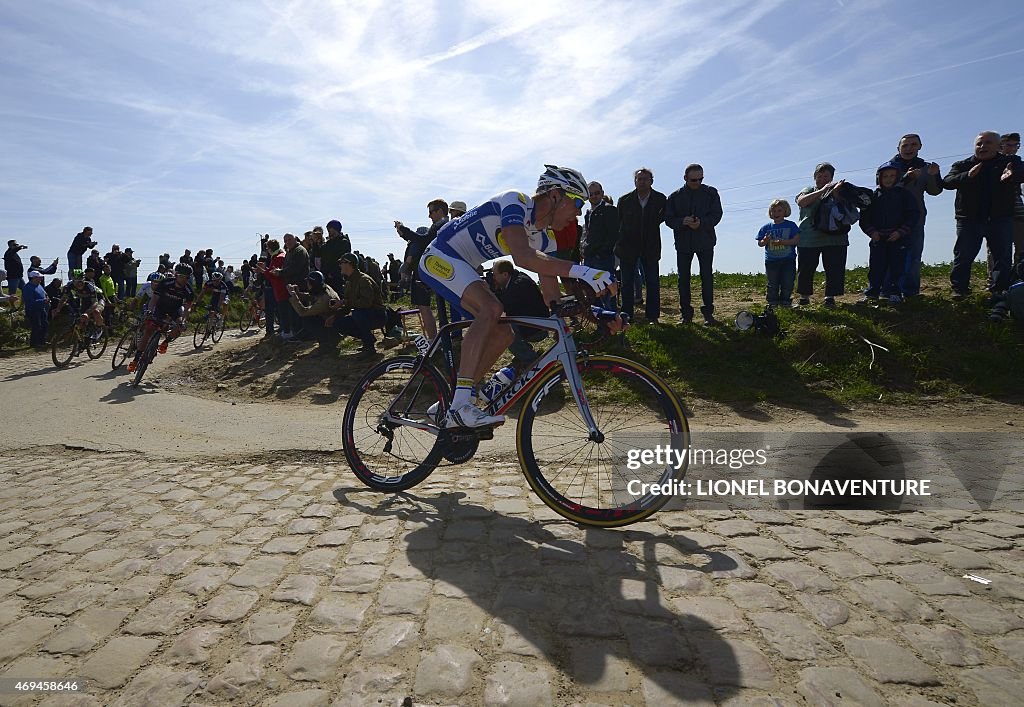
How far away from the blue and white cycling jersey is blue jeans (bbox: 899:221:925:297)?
7.88 m

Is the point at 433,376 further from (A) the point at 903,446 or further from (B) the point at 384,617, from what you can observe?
(A) the point at 903,446

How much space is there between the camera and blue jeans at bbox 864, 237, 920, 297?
9.46 metres

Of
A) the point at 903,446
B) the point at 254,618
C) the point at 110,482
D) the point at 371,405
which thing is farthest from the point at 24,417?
the point at 903,446

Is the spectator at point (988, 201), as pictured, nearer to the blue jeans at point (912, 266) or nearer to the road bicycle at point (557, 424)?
the blue jeans at point (912, 266)

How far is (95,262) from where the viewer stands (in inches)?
726

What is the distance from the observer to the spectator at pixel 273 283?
12.2 meters

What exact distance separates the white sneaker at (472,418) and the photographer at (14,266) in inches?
738

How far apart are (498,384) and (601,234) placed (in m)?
6.03

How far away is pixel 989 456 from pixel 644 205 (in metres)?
6.04

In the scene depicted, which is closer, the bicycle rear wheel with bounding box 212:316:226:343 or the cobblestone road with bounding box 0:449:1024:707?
the cobblestone road with bounding box 0:449:1024:707

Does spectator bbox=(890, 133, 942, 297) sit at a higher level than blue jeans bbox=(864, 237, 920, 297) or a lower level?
higher

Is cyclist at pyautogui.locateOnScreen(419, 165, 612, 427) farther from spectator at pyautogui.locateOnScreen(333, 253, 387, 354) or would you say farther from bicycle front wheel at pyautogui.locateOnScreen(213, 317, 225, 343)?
bicycle front wheel at pyautogui.locateOnScreen(213, 317, 225, 343)

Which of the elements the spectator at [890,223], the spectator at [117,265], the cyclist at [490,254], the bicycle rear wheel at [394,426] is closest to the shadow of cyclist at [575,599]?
the bicycle rear wheel at [394,426]

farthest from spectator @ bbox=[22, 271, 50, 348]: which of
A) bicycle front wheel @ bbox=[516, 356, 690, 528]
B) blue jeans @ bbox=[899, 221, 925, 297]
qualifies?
blue jeans @ bbox=[899, 221, 925, 297]
